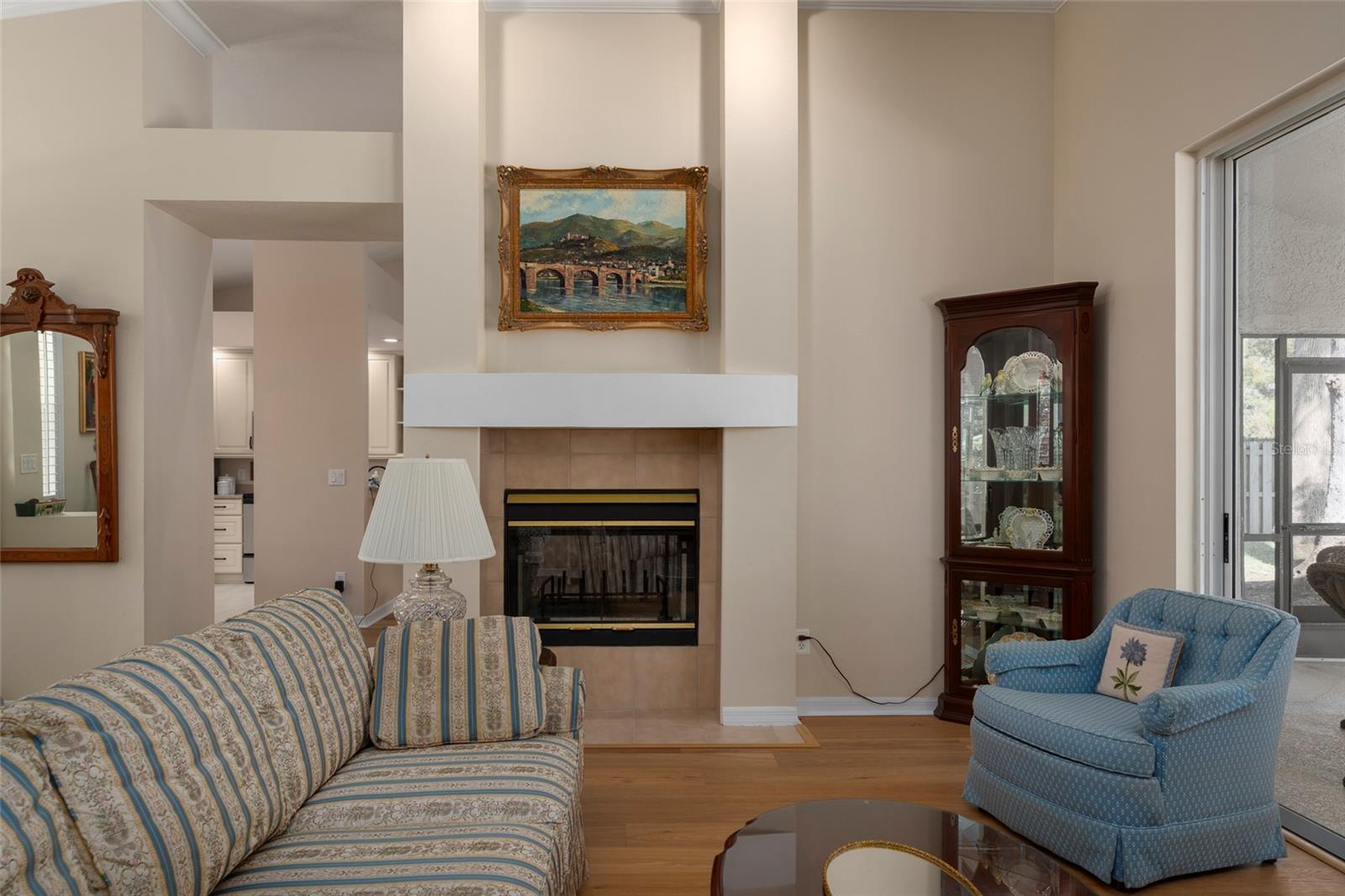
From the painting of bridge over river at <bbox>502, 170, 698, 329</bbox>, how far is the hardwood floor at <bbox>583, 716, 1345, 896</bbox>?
6.40 ft

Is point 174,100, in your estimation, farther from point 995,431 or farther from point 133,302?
point 995,431

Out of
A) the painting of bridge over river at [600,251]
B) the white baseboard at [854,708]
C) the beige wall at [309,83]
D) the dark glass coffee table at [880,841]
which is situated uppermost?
the beige wall at [309,83]

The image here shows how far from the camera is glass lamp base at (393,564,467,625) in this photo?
272 centimetres

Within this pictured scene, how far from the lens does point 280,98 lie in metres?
4.81

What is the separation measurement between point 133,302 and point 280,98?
173 cm

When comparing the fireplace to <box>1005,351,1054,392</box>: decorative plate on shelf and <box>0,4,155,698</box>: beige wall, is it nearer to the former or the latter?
<box>1005,351,1054,392</box>: decorative plate on shelf

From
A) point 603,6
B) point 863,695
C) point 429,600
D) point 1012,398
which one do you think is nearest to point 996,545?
point 1012,398

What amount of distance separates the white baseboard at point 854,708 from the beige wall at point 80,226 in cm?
311

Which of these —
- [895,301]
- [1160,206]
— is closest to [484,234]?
[895,301]

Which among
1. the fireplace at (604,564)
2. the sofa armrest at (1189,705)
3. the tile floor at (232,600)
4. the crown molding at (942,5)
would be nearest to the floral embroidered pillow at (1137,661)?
the sofa armrest at (1189,705)

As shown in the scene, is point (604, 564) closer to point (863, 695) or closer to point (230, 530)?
point (863, 695)

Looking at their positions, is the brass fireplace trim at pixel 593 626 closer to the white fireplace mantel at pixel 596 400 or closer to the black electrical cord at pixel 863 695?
the black electrical cord at pixel 863 695

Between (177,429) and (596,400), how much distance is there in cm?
210

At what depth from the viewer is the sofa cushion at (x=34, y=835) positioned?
119 centimetres
